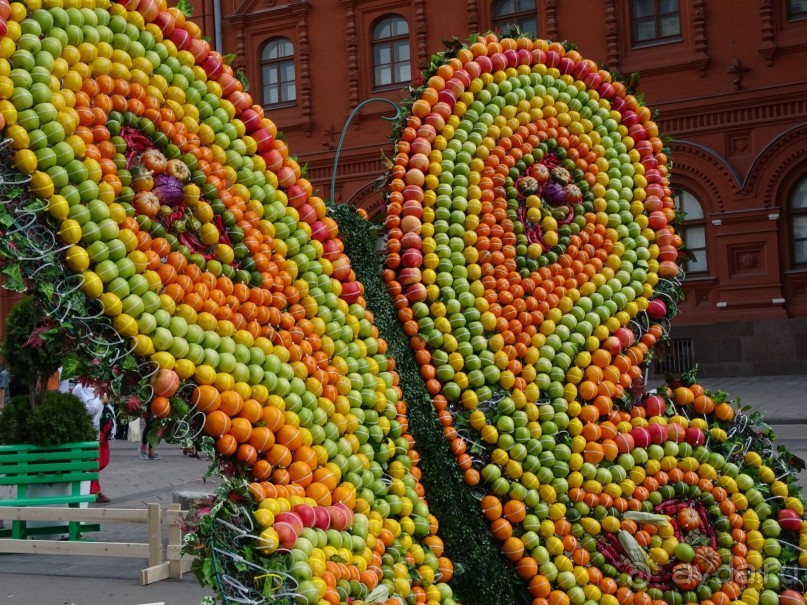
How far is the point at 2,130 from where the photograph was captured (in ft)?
Result: 7.20

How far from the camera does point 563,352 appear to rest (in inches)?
132

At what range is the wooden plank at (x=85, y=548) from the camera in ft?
20.2

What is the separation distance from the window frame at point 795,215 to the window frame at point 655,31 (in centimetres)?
344

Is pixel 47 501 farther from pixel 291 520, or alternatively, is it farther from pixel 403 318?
pixel 291 520

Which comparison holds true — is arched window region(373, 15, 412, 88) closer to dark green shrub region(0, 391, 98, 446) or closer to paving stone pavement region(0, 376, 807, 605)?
paving stone pavement region(0, 376, 807, 605)

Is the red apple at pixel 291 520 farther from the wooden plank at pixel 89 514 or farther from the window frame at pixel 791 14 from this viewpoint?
the window frame at pixel 791 14

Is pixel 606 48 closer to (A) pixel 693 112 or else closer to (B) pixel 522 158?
(A) pixel 693 112

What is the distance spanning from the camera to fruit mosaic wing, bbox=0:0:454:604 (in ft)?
7.40

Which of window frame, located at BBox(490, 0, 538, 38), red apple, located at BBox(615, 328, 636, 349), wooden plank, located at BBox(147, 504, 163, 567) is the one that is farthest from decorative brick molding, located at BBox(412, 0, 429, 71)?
red apple, located at BBox(615, 328, 636, 349)

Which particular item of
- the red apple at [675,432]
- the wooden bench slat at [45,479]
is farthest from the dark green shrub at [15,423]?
the red apple at [675,432]

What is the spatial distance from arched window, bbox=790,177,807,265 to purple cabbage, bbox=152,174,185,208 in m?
16.3

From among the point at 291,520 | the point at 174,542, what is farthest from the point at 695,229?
the point at 291,520

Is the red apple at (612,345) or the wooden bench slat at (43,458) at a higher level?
the red apple at (612,345)

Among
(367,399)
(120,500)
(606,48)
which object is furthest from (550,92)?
(606,48)
